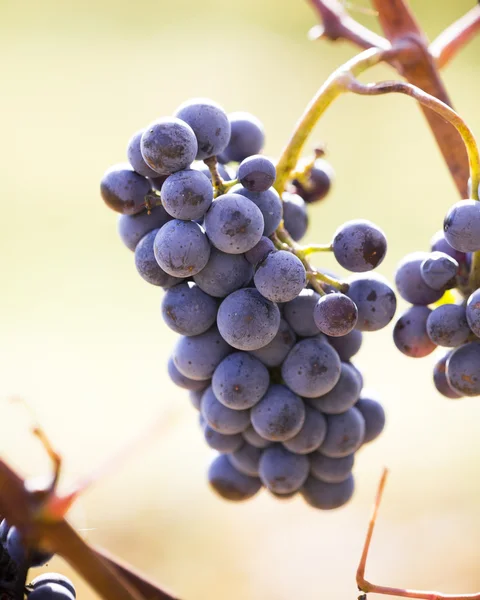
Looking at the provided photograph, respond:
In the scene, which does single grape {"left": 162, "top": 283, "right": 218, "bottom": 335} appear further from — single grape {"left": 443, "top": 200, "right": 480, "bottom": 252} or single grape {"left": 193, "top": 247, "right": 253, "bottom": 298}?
single grape {"left": 443, "top": 200, "right": 480, "bottom": 252}

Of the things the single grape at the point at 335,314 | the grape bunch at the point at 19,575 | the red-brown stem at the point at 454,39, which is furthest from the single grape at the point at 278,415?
the red-brown stem at the point at 454,39

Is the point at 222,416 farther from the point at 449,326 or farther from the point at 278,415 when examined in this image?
the point at 449,326

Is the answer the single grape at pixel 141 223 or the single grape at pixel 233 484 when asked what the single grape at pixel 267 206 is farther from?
the single grape at pixel 233 484

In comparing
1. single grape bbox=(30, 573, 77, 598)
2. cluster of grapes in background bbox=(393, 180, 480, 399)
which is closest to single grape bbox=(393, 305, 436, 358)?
cluster of grapes in background bbox=(393, 180, 480, 399)

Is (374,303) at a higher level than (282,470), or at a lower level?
higher

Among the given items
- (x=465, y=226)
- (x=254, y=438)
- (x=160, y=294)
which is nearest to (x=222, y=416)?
(x=254, y=438)

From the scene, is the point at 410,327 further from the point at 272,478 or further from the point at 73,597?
the point at 73,597
